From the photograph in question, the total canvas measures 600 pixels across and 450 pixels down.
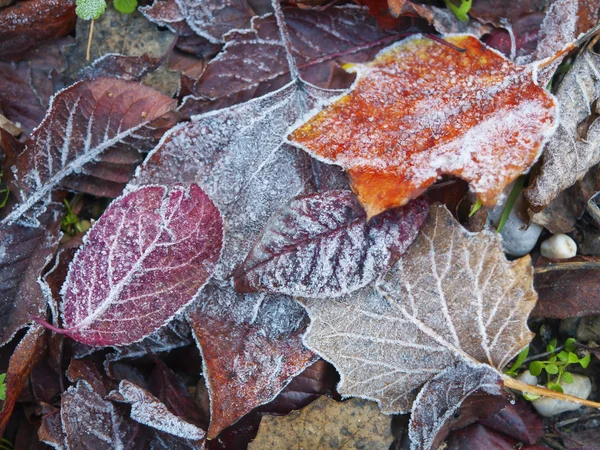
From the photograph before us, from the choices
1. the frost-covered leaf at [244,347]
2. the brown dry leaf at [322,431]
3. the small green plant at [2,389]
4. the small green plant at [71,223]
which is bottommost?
the brown dry leaf at [322,431]

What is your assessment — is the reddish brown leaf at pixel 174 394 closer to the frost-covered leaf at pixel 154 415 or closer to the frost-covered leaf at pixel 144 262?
the frost-covered leaf at pixel 154 415

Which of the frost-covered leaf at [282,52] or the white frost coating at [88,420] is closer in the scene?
the white frost coating at [88,420]

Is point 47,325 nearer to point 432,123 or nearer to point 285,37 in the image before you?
point 285,37

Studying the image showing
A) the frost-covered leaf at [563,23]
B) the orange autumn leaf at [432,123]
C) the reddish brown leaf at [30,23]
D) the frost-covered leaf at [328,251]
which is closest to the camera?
the orange autumn leaf at [432,123]

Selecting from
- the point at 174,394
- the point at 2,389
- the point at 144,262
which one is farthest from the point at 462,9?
the point at 2,389

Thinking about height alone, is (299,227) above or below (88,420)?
above

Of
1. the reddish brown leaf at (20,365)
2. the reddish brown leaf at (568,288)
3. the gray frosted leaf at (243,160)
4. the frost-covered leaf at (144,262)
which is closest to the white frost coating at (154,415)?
the frost-covered leaf at (144,262)

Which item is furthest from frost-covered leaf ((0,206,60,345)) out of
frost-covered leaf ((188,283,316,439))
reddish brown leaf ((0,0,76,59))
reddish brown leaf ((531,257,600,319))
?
reddish brown leaf ((531,257,600,319))
